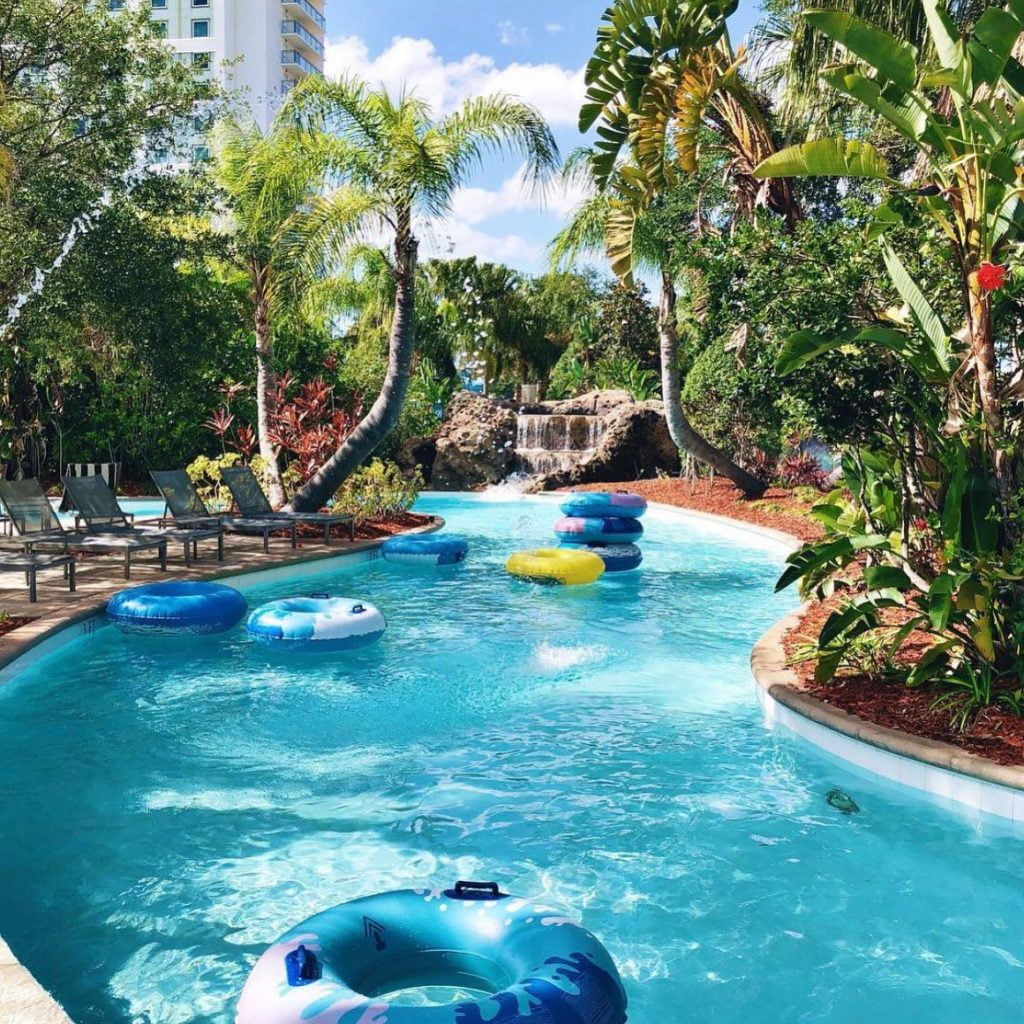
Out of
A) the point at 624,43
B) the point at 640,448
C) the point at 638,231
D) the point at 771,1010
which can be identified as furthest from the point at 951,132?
the point at 640,448

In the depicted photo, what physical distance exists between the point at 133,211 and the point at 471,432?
1875cm

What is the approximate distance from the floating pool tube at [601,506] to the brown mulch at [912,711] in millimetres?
9875

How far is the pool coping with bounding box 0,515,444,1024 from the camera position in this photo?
3.21 metres

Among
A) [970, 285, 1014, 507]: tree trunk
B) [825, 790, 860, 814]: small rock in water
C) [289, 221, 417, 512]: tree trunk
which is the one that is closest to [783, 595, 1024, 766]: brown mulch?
[825, 790, 860, 814]: small rock in water

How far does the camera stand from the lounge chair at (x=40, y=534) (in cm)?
1162

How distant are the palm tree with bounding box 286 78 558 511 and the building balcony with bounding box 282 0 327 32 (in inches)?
2864

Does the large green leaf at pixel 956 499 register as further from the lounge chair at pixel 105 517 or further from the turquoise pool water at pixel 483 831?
the lounge chair at pixel 105 517

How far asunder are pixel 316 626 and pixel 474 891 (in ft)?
19.1

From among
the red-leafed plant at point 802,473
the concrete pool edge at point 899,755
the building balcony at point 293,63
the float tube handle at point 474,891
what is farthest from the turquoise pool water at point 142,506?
the building balcony at point 293,63

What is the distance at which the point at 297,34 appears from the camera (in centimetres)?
7988

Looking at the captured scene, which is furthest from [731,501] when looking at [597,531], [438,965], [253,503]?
[438,965]

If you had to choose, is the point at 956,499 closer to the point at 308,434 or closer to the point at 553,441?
the point at 308,434

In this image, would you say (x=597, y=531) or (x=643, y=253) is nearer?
(x=597, y=531)

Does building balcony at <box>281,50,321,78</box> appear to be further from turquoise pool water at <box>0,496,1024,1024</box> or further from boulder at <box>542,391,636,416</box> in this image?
turquoise pool water at <box>0,496,1024,1024</box>
